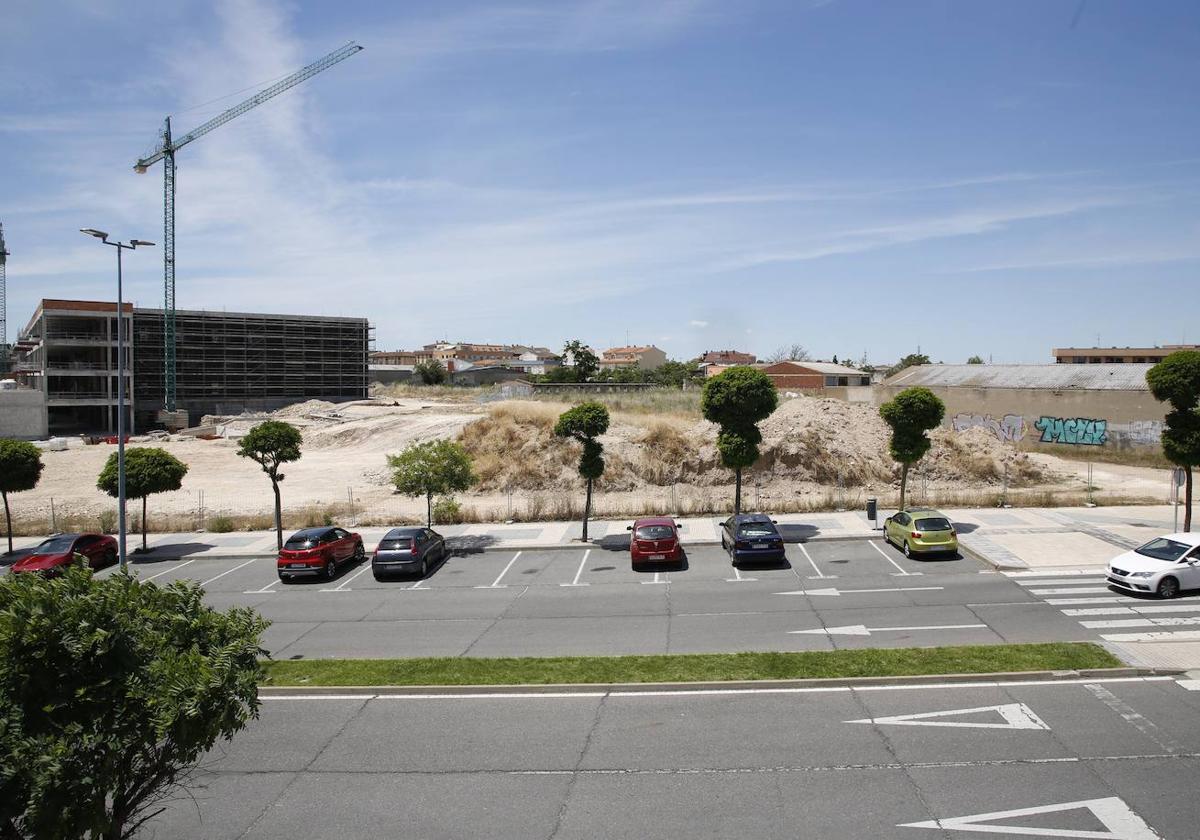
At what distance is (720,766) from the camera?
1097 cm

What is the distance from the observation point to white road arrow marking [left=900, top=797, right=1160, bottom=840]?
29.3 ft

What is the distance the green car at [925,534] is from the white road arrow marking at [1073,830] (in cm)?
1441

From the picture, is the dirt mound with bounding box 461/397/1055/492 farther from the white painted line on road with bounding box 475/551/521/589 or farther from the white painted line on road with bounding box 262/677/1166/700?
the white painted line on road with bounding box 262/677/1166/700

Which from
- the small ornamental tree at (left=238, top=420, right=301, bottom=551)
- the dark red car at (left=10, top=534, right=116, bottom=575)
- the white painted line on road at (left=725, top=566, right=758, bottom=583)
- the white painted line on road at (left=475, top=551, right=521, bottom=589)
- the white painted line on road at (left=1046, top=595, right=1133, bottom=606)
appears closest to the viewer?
the white painted line on road at (left=1046, top=595, right=1133, bottom=606)

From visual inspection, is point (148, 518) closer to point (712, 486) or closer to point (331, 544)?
point (331, 544)

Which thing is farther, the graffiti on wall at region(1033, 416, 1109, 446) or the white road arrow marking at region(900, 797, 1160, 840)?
the graffiti on wall at region(1033, 416, 1109, 446)

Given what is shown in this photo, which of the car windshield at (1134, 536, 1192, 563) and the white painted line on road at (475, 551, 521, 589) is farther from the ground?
the car windshield at (1134, 536, 1192, 563)

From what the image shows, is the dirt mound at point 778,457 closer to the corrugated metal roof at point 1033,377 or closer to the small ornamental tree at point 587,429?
the small ornamental tree at point 587,429

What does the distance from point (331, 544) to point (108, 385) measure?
238 feet

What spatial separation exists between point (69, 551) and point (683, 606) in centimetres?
1969

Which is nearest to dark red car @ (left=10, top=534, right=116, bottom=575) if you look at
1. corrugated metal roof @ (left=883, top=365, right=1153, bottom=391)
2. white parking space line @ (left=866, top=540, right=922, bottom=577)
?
white parking space line @ (left=866, top=540, right=922, bottom=577)

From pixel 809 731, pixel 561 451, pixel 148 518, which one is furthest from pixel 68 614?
pixel 561 451

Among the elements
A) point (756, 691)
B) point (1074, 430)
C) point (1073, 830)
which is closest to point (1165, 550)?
point (756, 691)

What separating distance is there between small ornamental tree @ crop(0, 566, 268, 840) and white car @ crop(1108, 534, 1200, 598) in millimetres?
19471
